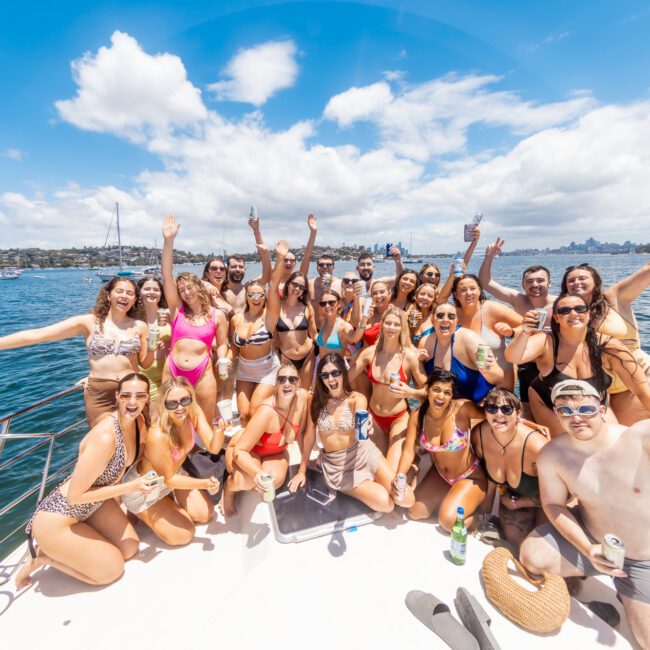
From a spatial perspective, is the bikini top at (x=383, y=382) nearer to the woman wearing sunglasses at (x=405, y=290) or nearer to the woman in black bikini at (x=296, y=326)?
the woman in black bikini at (x=296, y=326)

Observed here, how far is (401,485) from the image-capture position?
3.23 m

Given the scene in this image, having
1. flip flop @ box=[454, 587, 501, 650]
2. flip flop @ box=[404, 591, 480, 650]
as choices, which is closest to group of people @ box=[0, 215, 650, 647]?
flip flop @ box=[454, 587, 501, 650]

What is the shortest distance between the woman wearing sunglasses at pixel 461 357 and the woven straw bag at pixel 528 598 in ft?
5.46

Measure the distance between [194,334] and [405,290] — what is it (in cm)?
335

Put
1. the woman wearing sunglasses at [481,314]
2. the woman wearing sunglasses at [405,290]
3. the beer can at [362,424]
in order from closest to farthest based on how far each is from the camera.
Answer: the beer can at [362,424]
the woman wearing sunglasses at [481,314]
the woman wearing sunglasses at [405,290]

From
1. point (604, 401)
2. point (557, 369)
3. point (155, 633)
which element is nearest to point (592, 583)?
point (604, 401)

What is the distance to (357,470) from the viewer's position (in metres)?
3.58

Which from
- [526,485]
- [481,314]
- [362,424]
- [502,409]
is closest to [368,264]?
[481,314]

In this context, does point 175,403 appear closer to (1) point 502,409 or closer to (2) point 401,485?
(2) point 401,485

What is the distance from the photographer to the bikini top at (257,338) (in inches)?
176

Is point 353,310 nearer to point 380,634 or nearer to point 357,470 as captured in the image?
point 357,470

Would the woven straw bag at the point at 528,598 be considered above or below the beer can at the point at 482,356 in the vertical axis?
below

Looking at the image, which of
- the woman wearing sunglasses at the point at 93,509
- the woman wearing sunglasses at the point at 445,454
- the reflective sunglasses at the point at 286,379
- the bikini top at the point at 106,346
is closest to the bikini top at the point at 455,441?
A: the woman wearing sunglasses at the point at 445,454

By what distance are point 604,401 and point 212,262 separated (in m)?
5.78
